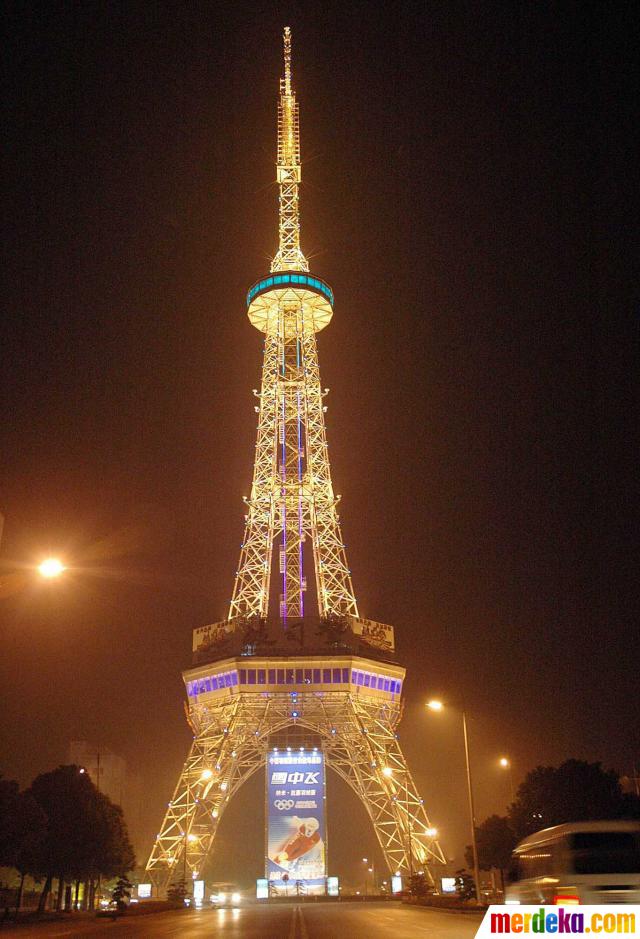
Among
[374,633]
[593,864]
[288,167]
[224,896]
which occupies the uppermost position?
[288,167]

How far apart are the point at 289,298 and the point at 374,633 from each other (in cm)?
3211

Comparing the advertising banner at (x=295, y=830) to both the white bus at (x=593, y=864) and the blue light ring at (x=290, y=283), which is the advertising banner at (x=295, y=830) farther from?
the white bus at (x=593, y=864)

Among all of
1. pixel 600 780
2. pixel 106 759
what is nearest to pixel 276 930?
pixel 600 780

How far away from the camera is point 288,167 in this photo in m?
81.5

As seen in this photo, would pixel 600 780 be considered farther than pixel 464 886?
Yes

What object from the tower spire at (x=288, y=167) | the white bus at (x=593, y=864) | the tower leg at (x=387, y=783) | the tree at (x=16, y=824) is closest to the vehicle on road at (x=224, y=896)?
the tower leg at (x=387, y=783)

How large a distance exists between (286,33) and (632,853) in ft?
272

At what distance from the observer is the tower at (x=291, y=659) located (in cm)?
6519

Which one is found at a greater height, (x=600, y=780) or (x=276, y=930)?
(x=600, y=780)

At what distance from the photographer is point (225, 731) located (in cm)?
6550

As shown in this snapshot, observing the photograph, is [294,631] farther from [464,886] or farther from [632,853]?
[632,853]

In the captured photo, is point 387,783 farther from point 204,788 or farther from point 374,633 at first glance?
point 204,788

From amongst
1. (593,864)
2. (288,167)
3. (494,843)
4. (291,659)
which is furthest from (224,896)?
(288,167)

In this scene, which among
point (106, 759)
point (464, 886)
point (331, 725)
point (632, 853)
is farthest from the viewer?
point (106, 759)
